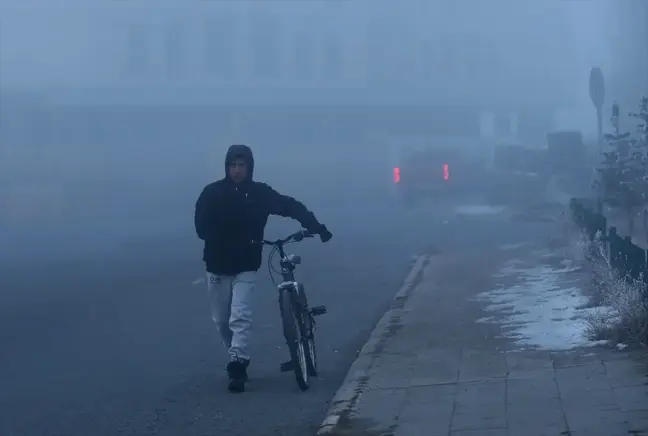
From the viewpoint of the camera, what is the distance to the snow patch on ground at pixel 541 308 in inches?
367

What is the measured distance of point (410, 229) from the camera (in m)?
25.1

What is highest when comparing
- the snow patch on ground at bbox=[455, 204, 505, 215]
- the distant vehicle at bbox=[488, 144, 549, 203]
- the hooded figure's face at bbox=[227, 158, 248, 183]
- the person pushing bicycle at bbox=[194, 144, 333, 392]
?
the hooded figure's face at bbox=[227, 158, 248, 183]

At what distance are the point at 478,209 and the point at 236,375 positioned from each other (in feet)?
78.3

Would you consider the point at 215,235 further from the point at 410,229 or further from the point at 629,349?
the point at 410,229

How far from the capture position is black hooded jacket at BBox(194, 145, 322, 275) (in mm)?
8156

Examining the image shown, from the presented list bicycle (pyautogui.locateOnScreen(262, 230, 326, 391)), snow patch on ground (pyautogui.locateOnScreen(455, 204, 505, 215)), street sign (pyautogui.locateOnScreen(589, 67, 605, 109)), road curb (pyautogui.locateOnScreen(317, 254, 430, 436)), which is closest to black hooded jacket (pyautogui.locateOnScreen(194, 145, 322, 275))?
bicycle (pyautogui.locateOnScreen(262, 230, 326, 391))

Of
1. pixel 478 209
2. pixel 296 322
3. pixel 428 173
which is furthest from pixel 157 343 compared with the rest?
pixel 428 173

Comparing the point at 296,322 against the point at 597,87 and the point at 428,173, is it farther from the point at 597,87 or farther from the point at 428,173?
the point at 428,173

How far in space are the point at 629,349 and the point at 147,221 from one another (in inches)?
980

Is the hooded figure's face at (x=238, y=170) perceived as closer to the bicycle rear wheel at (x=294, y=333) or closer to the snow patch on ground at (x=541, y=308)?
the bicycle rear wheel at (x=294, y=333)

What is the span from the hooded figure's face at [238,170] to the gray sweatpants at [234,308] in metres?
0.68

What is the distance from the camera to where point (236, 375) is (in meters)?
8.13

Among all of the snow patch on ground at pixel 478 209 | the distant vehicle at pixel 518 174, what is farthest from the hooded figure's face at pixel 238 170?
the distant vehicle at pixel 518 174

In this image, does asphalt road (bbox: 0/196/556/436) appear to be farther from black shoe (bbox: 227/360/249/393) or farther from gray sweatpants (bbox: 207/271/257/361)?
gray sweatpants (bbox: 207/271/257/361)
